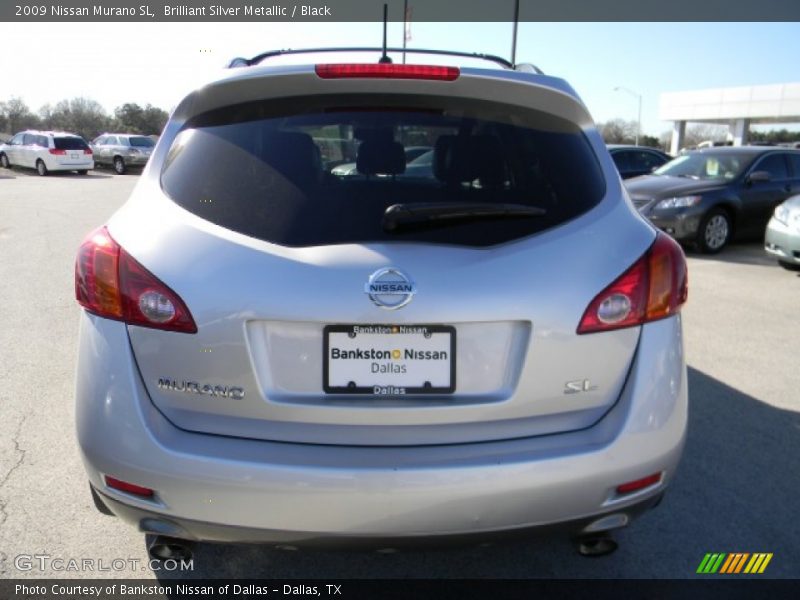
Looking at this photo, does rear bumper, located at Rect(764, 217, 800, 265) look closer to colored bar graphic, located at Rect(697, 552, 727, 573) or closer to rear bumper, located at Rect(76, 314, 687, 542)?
colored bar graphic, located at Rect(697, 552, 727, 573)

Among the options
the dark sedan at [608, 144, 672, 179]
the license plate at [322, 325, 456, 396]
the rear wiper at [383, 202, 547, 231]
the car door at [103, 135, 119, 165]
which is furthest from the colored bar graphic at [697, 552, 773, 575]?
the car door at [103, 135, 119, 165]

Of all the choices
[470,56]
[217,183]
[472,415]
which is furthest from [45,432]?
[470,56]

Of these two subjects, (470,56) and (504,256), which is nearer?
(504,256)

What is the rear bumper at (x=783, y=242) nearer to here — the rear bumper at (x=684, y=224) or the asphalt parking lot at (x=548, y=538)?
the rear bumper at (x=684, y=224)

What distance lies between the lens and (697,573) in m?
2.60

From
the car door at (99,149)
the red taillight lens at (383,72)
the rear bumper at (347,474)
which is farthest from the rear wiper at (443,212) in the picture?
the car door at (99,149)

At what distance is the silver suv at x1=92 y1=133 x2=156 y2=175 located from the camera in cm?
3200

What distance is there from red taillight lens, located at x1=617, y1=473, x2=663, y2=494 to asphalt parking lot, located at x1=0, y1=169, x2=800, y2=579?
0.91 ft

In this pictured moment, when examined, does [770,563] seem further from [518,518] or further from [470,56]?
[470,56]

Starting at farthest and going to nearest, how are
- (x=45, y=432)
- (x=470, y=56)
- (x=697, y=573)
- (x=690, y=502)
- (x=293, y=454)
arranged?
(x=45, y=432), (x=470, y=56), (x=690, y=502), (x=697, y=573), (x=293, y=454)

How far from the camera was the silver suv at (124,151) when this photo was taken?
32.0 meters

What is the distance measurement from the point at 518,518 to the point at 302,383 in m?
0.74

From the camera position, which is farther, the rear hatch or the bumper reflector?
the bumper reflector

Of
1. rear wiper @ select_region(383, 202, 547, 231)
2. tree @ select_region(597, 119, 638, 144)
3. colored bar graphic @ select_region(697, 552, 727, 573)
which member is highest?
rear wiper @ select_region(383, 202, 547, 231)
